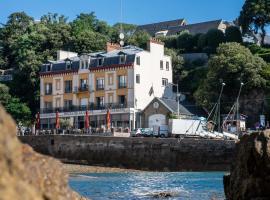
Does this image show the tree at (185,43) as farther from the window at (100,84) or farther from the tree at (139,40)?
the window at (100,84)

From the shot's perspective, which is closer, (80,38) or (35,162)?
(35,162)

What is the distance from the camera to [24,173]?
4.40 m

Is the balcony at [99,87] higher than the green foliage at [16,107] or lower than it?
higher

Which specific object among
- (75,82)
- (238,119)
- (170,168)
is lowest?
(170,168)

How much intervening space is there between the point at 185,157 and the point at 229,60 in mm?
25950

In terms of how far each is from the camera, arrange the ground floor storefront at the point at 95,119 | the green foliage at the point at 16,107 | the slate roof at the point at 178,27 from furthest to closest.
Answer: the slate roof at the point at 178,27
the green foliage at the point at 16,107
the ground floor storefront at the point at 95,119

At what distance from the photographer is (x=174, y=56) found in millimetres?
103875

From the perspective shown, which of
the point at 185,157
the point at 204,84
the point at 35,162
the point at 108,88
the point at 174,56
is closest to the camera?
the point at 35,162

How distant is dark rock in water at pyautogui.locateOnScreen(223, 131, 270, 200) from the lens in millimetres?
13117

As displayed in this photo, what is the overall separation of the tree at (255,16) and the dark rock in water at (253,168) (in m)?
91.9

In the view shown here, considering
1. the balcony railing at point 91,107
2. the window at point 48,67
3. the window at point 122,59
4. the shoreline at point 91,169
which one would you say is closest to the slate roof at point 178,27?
the window at point 48,67

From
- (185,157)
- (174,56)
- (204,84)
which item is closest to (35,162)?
(185,157)

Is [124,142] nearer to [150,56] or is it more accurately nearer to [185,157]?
[185,157]

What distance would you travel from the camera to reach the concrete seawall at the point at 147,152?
198 feet
